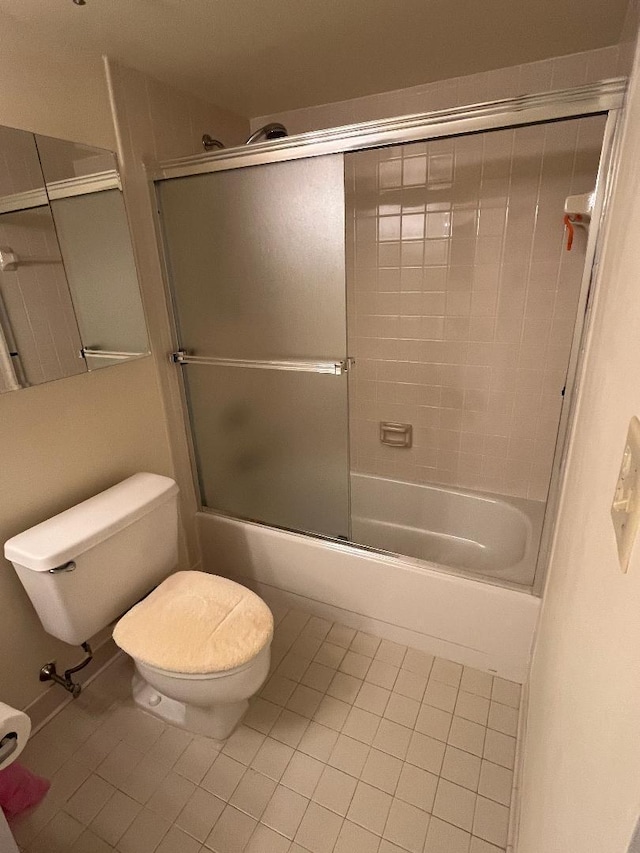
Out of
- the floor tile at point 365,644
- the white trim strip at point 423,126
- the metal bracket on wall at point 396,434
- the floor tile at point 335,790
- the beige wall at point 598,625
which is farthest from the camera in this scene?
the metal bracket on wall at point 396,434

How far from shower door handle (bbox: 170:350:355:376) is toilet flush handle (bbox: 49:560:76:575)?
0.86 m

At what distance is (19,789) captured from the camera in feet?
4.15

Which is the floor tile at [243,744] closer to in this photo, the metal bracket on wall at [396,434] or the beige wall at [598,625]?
the beige wall at [598,625]

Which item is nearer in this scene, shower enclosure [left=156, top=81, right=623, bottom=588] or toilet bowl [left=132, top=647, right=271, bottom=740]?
toilet bowl [left=132, top=647, right=271, bottom=740]

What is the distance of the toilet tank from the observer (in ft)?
4.13

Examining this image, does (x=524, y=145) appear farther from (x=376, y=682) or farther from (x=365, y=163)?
(x=376, y=682)

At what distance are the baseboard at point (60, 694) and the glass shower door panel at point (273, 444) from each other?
691 millimetres

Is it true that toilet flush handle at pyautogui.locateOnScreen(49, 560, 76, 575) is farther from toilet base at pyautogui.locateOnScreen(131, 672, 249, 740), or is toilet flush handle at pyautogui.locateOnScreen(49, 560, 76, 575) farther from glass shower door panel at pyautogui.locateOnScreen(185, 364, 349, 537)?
glass shower door panel at pyautogui.locateOnScreen(185, 364, 349, 537)

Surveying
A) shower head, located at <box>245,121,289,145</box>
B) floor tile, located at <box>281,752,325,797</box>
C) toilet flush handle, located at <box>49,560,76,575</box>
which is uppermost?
shower head, located at <box>245,121,289,145</box>

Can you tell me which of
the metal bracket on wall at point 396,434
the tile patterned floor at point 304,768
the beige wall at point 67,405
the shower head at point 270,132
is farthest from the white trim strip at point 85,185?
the tile patterned floor at point 304,768

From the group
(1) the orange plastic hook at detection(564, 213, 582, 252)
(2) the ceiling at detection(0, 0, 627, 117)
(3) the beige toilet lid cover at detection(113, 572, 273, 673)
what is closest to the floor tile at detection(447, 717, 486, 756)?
(3) the beige toilet lid cover at detection(113, 572, 273, 673)

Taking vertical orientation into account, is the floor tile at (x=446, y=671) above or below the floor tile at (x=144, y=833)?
above

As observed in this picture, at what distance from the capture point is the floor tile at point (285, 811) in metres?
1.21

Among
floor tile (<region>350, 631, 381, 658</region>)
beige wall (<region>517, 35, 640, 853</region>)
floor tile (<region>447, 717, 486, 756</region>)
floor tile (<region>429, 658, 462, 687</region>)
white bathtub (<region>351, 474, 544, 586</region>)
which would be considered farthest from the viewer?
white bathtub (<region>351, 474, 544, 586</region>)
